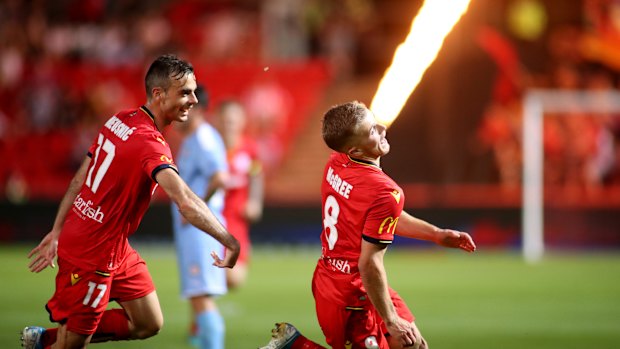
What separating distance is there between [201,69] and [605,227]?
426 inches

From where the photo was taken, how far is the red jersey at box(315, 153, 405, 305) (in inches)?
235

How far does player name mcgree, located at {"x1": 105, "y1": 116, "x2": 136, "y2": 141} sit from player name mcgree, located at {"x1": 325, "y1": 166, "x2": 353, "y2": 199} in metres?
1.30

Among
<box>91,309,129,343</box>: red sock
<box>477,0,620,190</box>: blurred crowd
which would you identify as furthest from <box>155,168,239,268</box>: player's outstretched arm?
<box>477,0,620,190</box>: blurred crowd

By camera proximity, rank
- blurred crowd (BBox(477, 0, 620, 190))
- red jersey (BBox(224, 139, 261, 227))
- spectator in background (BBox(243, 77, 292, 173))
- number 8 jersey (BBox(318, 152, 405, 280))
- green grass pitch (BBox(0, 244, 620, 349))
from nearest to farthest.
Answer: number 8 jersey (BBox(318, 152, 405, 280)) → green grass pitch (BBox(0, 244, 620, 349)) → red jersey (BBox(224, 139, 261, 227)) → blurred crowd (BBox(477, 0, 620, 190)) → spectator in background (BBox(243, 77, 292, 173))

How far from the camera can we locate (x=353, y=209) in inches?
242

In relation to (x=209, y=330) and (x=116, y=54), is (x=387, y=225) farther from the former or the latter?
(x=116, y=54)

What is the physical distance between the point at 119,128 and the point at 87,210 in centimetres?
57

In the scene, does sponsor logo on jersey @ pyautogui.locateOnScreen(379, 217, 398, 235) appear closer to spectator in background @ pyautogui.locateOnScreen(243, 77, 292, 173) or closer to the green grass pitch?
the green grass pitch

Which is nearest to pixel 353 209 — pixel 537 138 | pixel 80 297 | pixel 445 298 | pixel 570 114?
pixel 80 297

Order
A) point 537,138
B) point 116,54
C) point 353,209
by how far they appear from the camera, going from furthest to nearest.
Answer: point 116,54, point 537,138, point 353,209

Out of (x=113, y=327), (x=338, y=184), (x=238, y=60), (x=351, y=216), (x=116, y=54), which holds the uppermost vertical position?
(x=238, y=60)

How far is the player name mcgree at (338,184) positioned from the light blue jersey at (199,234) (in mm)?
2222

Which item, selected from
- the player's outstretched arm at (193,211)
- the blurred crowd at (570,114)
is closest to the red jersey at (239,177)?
the player's outstretched arm at (193,211)

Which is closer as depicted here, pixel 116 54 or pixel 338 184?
pixel 338 184
